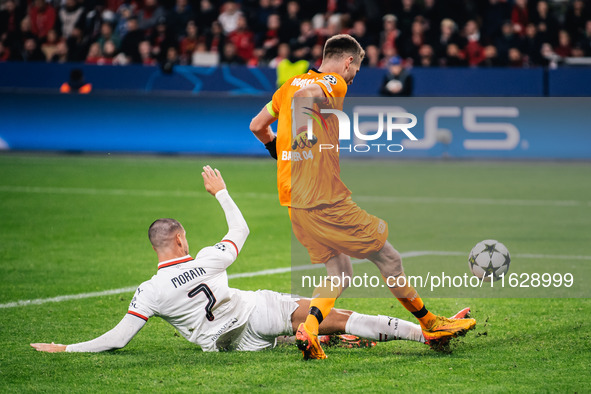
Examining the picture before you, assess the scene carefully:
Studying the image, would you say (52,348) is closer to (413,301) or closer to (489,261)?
(413,301)

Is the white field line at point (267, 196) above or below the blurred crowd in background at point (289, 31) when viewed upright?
below

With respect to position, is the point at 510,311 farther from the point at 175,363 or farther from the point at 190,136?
the point at 190,136

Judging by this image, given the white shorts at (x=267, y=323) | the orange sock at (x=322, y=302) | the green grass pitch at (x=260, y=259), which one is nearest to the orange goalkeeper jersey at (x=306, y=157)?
the orange sock at (x=322, y=302)

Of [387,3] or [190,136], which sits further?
[387,3]

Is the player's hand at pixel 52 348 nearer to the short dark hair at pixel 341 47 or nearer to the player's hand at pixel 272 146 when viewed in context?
the player's hand at pixel 272 146

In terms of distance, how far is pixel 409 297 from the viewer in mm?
6016

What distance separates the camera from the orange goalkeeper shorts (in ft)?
19.3

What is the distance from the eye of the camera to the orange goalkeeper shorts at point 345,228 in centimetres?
589

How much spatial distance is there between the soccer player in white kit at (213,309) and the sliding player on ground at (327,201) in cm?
28

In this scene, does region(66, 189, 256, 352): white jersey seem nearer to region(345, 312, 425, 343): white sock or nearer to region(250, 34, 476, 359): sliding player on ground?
region(250, 34, 476, 359): sliding player on ground

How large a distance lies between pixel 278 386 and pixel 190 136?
14728mm

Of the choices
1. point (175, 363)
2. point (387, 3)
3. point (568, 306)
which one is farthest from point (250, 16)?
point (175, 363)

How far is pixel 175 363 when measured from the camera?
572 cm

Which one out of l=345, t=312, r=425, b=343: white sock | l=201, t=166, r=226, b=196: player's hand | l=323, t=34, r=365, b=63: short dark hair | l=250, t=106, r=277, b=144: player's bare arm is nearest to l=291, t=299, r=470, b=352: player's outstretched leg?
l=345, t=312, r=425, b=343: white sock
